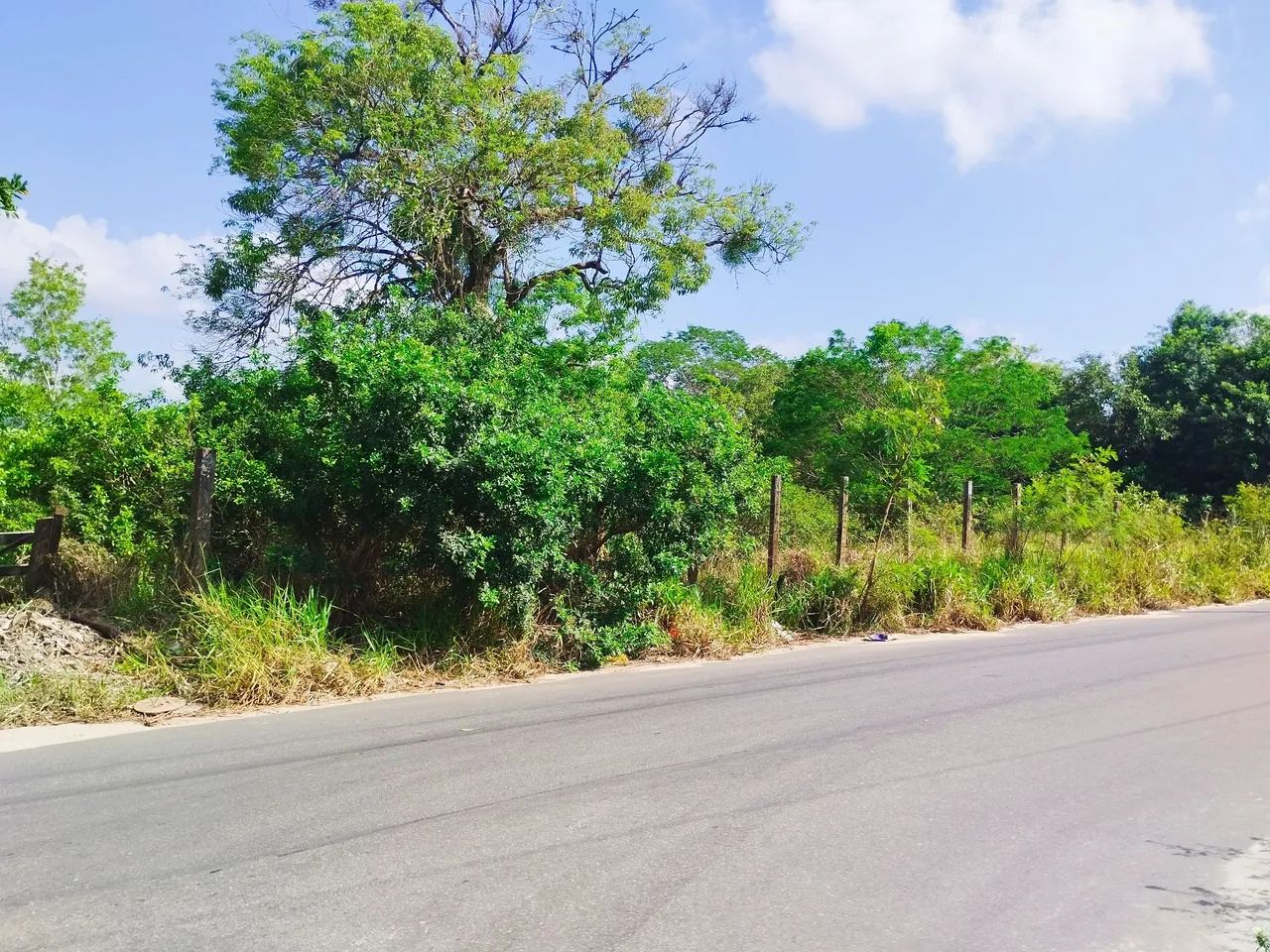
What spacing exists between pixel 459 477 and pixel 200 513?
8.78 ft

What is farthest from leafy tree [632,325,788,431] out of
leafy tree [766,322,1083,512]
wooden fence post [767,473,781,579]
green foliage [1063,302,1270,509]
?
wooden fence post [767,473,781,579]

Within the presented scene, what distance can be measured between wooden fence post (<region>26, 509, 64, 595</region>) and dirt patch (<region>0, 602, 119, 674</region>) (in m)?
0.43

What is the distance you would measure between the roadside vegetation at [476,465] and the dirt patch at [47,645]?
0.22m

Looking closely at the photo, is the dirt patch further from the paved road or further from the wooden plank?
the paved road

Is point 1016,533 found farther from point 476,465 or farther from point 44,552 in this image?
point 44,552

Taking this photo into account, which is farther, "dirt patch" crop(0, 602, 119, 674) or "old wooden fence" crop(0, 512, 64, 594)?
"old wooden fence" crop(0, 512, 64, 594)

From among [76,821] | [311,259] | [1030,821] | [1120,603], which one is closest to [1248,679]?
[1030,821]

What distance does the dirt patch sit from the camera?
846 centimetres

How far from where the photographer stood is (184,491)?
1052 centimetres

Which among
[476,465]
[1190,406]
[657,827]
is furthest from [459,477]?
[1190,406]

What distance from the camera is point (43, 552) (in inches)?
380

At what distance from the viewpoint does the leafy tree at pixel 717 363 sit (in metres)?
35.3

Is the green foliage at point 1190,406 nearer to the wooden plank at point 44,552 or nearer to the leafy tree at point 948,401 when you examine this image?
the leafy tree at point 948,401

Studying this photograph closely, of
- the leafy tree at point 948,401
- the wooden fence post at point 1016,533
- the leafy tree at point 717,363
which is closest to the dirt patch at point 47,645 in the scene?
the wooden fence post at point 1016,533
